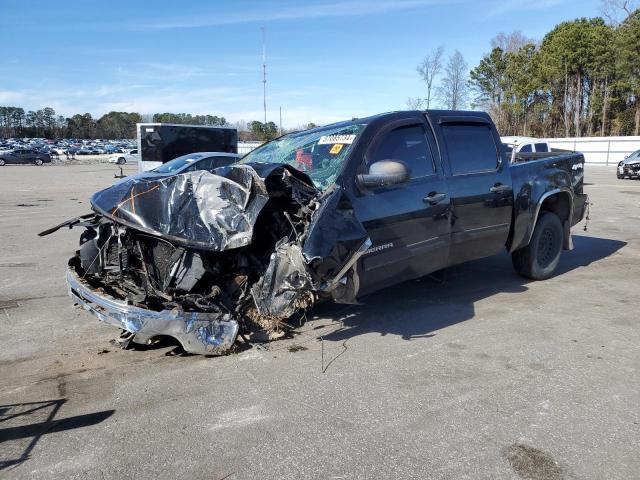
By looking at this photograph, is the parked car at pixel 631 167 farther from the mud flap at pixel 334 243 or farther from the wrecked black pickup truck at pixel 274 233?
the mud flap at pixel 334 243

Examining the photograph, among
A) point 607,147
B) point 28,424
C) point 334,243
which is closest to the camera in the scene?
point 28,424

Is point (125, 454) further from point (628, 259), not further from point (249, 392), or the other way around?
point (628, 259)

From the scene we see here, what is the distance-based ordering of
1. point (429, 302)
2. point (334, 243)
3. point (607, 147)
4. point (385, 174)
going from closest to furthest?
point (334, 243)
point (385, 174)
point (429, 302)
point (607, 147)

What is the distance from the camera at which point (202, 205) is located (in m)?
4.19

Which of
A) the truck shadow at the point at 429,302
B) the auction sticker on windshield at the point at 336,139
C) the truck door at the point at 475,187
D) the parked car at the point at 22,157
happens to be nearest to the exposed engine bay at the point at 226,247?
the auction sticker on windshield at the point at 336,139

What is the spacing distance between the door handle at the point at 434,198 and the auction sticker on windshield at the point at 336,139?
0.89 metres

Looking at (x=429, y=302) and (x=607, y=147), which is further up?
(x=607, y=147)

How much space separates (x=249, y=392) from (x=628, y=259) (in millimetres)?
6718

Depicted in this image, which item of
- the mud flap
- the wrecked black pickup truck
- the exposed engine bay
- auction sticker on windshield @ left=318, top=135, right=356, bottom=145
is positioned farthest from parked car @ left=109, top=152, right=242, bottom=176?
the mud flap

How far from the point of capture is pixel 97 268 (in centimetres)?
468

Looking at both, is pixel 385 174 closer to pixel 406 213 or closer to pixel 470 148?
pixel 406 213

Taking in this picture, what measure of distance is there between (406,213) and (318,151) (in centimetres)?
105

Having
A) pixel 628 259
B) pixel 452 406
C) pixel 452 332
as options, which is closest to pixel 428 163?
pixel 452 332

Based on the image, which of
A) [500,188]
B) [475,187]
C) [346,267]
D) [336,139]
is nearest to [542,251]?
[500,188]
